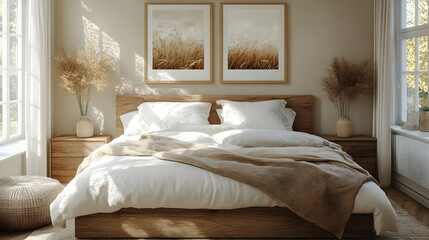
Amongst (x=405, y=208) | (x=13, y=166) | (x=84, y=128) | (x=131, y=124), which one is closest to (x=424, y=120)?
(x=405, y=208)

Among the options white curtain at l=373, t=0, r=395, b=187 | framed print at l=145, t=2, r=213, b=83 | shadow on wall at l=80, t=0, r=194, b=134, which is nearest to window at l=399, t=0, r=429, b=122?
white curtain at l=373, t=0, r=395, b=187

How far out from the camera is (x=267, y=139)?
405cm

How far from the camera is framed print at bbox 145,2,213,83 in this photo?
521 cm

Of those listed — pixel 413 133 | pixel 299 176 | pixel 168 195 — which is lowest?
pixel 168 195

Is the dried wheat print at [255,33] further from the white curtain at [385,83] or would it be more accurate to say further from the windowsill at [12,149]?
the windowsill at [12,149]

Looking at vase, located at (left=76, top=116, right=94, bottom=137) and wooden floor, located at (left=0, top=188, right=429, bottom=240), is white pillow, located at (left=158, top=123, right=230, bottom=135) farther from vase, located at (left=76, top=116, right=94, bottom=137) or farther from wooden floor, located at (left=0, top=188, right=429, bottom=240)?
wooden floor, located at (left=0, top=188, right=429, bottom=240)

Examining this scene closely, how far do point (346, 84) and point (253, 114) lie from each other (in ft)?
3.66

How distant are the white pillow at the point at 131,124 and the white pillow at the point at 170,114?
0.18 feet

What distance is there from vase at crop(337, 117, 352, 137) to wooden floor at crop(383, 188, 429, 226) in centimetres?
74

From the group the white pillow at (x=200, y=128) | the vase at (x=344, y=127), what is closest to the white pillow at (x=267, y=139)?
the white pillow at (x=200, y=128)

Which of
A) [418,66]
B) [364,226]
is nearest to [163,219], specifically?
[364,226]

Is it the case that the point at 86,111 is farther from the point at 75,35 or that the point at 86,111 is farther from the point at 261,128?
the point at 261,128

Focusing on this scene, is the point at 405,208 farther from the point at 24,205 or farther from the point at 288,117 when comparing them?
the point at 24,205

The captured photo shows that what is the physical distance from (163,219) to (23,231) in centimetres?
113
